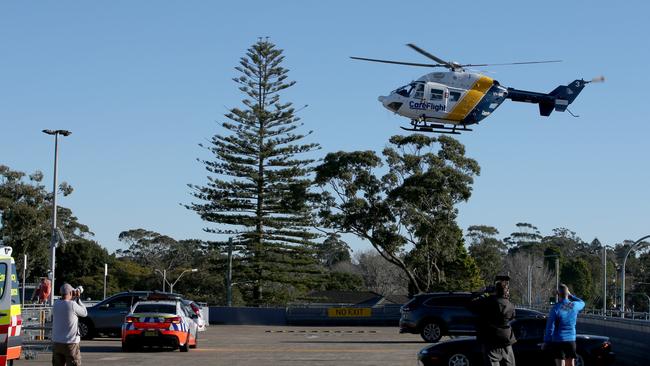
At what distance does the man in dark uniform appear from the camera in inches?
532

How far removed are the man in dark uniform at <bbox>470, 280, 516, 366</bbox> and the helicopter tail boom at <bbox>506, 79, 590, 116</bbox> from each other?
2728cm

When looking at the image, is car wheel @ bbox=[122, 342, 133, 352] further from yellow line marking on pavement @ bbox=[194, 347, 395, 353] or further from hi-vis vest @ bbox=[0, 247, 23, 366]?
hi-vis vest @ bbox=[0, 247, 23, 366]

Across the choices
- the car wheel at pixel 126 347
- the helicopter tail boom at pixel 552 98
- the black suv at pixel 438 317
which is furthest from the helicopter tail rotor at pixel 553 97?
the car wheel at pixel 126 347

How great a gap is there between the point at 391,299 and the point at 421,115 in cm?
6560

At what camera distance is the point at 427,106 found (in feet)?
122

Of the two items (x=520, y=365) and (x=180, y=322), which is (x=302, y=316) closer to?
(x=180, y=322)

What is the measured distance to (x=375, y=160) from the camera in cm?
6950

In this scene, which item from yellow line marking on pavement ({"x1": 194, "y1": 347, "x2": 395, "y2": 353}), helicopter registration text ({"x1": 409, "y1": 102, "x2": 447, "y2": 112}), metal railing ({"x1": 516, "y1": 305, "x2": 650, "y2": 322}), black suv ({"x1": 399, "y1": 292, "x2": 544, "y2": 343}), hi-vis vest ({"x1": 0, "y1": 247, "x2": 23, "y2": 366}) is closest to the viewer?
hi-vis vest ({"x1": 0, "y1": 247, "x2": 23, "y2": 366})

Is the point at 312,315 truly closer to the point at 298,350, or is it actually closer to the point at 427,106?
the point at 427,106

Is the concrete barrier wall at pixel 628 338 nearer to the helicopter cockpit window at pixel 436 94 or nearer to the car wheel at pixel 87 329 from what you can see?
the helicopter cockpit window at pixel 436 94

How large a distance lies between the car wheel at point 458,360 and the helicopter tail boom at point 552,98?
22947 millimetres

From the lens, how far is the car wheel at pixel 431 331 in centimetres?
3125

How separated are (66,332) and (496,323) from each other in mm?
5841

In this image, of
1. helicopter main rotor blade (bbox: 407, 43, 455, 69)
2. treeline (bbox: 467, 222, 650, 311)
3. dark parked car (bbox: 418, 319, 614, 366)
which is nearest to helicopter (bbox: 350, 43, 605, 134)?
helicopter main rotor blade (bbox: 407, 43, 455, 69)
